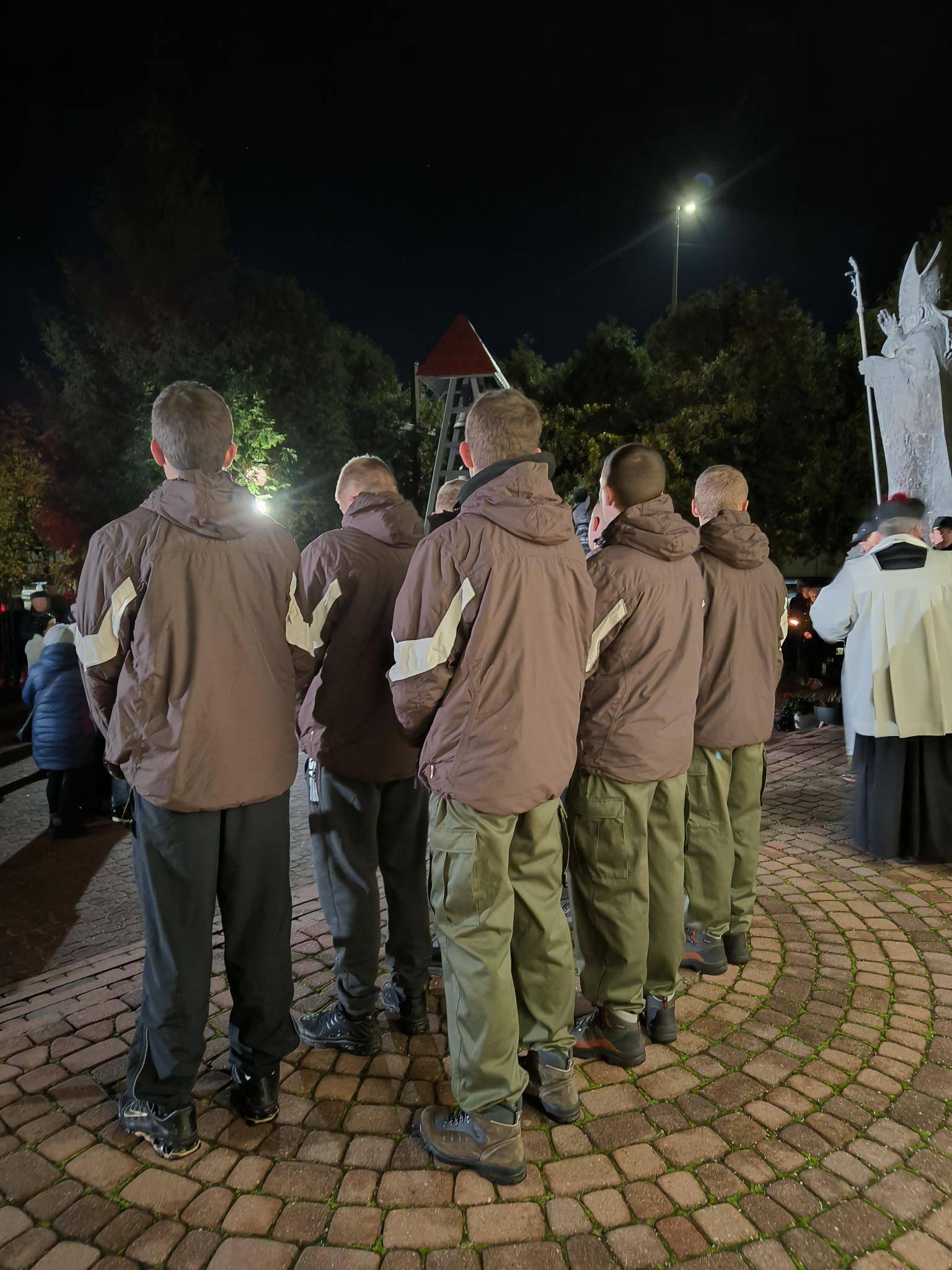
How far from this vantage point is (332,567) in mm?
3201

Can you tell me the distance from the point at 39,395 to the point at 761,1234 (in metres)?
28.0

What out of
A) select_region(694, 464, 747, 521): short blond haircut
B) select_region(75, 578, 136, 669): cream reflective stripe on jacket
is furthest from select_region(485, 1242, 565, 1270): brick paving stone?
select_region(694, 464, 747, 521): short blond haircut

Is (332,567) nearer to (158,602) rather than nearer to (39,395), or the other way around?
(158,602)

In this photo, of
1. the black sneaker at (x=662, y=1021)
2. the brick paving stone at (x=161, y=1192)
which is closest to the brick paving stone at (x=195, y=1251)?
the brick paving stone at (x=161, y=1192)

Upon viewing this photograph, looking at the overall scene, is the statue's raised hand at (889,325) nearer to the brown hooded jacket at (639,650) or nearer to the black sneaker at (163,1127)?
the brown hooded jacket at (639,650)

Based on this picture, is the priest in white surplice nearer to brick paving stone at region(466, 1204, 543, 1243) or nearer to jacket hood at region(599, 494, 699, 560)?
jacket hood at region(599, 494, 699, 560)

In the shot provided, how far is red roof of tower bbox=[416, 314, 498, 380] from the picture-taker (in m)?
14.6

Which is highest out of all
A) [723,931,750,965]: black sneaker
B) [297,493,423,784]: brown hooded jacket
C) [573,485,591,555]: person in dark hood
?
[573,485,591,555]: person in dark hood

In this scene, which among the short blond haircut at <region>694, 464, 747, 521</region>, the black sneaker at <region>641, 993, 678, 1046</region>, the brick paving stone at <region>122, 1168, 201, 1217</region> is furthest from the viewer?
the short blond haircut at <region>694, 464, 747, 521</region>

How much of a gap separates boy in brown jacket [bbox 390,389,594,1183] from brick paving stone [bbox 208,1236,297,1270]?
1.78 feet

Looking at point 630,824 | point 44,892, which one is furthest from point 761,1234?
point 44,892

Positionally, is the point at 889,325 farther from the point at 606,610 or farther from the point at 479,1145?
the point at 479,1145

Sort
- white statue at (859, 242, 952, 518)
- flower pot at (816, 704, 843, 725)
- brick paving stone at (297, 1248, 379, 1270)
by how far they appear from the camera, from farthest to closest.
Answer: white statue at (859, 242, 952, 518), flower pot at (816, 704, 843, 725), brick paving stone at (297, 1248, 379, 1270)

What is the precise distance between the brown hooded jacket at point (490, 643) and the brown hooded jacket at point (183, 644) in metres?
0.48
